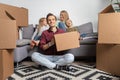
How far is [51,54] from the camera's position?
2297 millimetres

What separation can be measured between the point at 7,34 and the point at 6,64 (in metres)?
0.30

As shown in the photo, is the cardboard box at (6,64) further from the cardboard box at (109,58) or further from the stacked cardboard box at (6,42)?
the cardboard box at (109,58)

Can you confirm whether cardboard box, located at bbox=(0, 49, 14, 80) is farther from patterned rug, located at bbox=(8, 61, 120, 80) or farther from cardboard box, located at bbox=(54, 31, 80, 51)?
cardboard box, located at bbox=(54, 31, 80, 51)

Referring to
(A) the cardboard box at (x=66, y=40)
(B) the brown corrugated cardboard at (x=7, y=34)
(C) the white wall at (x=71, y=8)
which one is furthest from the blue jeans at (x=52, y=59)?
(C) the white wall at (x=71, y=8)

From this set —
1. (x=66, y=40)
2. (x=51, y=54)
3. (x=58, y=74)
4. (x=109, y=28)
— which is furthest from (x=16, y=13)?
(x=109, y=28)

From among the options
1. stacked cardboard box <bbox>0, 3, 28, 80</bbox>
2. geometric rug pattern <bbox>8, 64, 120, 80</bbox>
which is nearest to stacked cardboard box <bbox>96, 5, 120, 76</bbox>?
geometric rug pattern <bbox>8, 64, 120, 80</bbox>

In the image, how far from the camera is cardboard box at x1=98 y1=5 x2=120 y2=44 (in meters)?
1.96

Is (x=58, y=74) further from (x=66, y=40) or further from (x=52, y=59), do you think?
(x=66, y=40)

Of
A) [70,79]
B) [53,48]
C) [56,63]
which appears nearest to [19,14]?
[53,48]

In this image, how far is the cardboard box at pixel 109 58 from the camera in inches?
78.3

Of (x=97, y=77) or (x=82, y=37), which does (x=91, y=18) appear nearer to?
(x=82, y=37)

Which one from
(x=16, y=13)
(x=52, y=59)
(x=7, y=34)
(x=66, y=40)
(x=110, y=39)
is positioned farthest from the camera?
(x=16, y=13)

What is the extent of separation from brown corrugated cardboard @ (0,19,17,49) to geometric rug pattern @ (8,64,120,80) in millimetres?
352

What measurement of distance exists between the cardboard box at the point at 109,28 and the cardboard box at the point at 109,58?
9 cm
